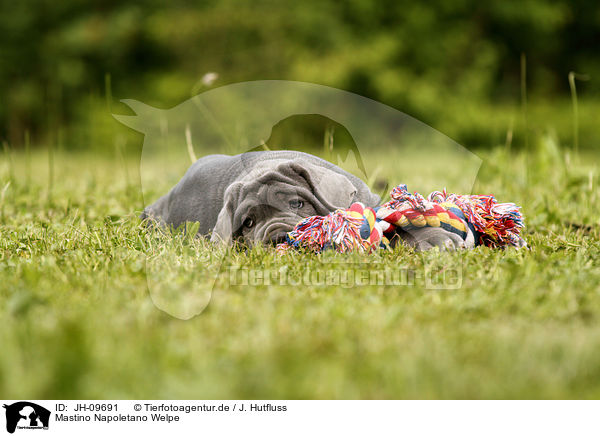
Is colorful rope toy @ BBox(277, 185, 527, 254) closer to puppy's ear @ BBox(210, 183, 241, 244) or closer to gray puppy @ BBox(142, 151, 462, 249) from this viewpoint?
gray puppy @ BBox(142, 151, 462, 249)

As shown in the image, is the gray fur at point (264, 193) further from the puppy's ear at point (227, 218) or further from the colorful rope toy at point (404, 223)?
the colorful rope toy at point (404, 223)

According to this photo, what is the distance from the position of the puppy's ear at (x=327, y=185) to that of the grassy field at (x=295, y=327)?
1.45 feet

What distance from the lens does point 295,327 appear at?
186cm

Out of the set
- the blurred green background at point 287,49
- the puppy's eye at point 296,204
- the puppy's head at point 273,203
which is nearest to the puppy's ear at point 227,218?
the puppy's head at point 273,203

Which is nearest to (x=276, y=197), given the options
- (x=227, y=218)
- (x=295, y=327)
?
(x=227, y=218)

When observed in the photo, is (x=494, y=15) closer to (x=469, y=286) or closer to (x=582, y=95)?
(x=582, y=95)

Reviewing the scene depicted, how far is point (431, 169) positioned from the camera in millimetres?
6629

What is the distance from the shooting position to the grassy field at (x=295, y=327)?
1.52m

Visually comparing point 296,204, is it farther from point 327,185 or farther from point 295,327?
point 295,327

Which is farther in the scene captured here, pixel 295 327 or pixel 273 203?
pixel 273 203

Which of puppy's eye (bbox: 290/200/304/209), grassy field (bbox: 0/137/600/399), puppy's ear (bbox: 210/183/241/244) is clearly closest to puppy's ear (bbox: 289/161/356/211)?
puppy's eye (bbox: 290/200/304/209)

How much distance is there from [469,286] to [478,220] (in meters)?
0.78
